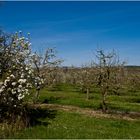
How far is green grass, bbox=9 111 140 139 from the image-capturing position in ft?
71.5

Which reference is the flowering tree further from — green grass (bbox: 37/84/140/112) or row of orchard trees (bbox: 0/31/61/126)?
green grass (bbox: 37/84/140/112)

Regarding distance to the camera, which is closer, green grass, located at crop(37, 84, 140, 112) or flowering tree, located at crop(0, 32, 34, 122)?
flowering tree, located at crop(0, 32, 34, 122)

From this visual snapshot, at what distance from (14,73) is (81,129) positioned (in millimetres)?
5845

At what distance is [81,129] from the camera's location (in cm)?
2523

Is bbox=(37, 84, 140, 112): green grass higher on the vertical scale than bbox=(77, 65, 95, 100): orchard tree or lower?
lower

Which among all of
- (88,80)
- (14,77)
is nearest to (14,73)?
(14,77)

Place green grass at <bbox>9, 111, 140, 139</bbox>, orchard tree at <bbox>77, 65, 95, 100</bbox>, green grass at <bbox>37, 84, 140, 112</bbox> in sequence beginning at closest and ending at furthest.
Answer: green grass at <bbox>9, 111, 140, 139</bbox>, green grass at <bbox>37, 84, 140, 112</bbox>, orchard tree at <bbox>77, 65, 95, 100</bbox>

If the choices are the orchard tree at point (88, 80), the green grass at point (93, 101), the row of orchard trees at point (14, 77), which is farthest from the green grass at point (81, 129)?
the orchard tree at point (88, 80)

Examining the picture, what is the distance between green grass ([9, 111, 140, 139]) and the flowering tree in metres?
2.41

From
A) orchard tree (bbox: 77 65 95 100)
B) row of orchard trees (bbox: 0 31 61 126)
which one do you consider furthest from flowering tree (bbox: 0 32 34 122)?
orchard tree (bbox: 77 65 95 100)

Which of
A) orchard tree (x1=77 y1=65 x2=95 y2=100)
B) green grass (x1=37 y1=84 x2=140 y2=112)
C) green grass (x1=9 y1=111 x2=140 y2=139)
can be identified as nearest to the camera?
green grass (x1=9 y1=111 x2=140 y2=139)

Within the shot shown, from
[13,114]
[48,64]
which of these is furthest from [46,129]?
[48,64]

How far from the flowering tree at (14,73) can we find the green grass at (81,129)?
95.0 inches

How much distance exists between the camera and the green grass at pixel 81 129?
2178 cm
